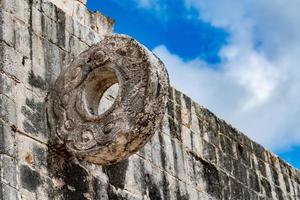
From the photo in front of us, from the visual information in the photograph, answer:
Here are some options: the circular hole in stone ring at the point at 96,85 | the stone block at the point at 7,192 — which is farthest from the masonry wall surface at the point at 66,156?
the circular hole in stone ring at the point at 96,85

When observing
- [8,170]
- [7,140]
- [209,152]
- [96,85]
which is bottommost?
[8,170]

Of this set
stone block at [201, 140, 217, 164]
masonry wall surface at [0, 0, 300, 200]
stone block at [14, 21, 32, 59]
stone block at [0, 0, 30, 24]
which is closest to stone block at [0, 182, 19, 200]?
masonry wall surface at [0, 0, 300, 200]

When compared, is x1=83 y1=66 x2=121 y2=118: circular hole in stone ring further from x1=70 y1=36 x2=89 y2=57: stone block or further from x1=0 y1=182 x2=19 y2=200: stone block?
x1=0 y1=182 x2=19 y2=200: stone block

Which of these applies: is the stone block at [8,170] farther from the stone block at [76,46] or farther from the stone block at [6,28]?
the stone block at [76,46]

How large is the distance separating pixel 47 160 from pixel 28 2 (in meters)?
1.36

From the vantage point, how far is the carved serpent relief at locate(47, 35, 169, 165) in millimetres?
6086

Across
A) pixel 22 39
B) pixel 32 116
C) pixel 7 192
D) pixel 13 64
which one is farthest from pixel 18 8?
pixel 7 192

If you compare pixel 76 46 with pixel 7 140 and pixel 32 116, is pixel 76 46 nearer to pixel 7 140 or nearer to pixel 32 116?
pixel 32 116

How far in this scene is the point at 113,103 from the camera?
246 inches

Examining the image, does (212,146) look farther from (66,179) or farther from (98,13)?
(66,179)

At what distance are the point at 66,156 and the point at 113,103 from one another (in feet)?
1.96

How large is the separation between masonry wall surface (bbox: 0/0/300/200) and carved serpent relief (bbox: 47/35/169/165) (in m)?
0.18

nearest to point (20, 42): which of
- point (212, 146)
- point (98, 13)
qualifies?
point (98, 13)

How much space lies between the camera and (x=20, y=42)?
21.1 ft
